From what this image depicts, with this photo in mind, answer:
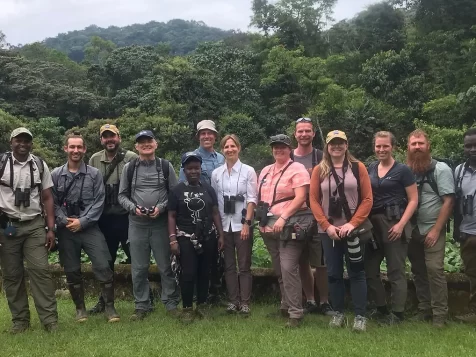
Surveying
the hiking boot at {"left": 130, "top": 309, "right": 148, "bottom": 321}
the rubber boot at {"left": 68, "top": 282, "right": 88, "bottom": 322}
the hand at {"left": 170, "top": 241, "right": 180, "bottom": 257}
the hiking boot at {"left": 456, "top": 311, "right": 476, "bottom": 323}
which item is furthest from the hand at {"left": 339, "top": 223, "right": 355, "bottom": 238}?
the rubber boot at {"left": 68, "top": 282, "right": 88, "bottom": 322}

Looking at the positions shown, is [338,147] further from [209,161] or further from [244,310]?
[244,310]

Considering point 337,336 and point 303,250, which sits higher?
point 303,250

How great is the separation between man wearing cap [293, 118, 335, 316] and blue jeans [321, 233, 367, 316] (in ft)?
1.35

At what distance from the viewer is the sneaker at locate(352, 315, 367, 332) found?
4.45 m

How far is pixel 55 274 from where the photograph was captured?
6527 mm

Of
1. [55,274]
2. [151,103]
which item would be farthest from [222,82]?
[55,274]

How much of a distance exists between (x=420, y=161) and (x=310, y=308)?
1.87m

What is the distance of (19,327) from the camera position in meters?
4.80

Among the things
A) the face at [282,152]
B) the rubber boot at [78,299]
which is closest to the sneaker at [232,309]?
the rubber boot at [78,299]

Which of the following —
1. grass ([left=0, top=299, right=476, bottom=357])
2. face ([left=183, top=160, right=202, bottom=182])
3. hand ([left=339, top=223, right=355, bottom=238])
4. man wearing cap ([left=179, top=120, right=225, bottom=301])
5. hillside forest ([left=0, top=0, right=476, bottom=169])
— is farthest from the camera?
hillside forest ([left=0, top=0, right=476, bottom=169])

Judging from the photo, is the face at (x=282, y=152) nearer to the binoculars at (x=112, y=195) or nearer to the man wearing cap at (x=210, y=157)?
the man wearing cap at (x=210, y=157)

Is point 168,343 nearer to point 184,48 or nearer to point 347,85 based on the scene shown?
point 347,85

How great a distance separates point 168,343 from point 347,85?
2941 cm

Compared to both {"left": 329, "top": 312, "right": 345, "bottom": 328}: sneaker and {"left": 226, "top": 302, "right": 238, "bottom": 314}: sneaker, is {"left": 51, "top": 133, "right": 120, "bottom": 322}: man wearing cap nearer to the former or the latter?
{"left": 226, "top": 302, "right": 238, "bottom": 314}: sneaker
